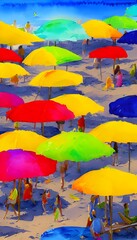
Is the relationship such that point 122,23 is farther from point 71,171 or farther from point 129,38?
point 71,171

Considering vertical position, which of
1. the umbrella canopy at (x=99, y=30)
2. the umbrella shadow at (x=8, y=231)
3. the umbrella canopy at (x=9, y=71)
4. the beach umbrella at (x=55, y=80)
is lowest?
the umbrella shadow at (x=8, y=231)

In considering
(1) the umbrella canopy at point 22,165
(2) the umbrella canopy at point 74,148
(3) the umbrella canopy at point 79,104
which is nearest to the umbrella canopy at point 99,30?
(3) the umbrella canopy at point 79,104

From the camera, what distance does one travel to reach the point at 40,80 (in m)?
23.9

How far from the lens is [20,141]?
17.0m

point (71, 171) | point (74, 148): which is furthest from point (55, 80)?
point (74, 148)

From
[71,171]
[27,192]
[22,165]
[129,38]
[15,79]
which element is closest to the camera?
[22,165]

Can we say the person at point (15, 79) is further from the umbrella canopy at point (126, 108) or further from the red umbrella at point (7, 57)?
the umbrella canopy at point (126, 108)

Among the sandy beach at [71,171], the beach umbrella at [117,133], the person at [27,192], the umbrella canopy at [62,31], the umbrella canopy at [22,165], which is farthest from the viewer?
the umbrella canopy at [62,31]

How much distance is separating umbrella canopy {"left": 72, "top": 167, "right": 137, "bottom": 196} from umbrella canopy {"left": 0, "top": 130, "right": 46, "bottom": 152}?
2641 millimetres

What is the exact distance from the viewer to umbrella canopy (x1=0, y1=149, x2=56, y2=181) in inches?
592

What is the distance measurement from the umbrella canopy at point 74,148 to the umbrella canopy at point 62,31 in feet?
42.6

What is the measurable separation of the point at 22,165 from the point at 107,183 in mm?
2115

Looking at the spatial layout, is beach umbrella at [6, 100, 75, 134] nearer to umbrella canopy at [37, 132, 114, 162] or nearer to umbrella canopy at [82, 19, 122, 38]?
umbrella canopy at [37, 132, 114, 162]

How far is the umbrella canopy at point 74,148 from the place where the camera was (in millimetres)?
16438
